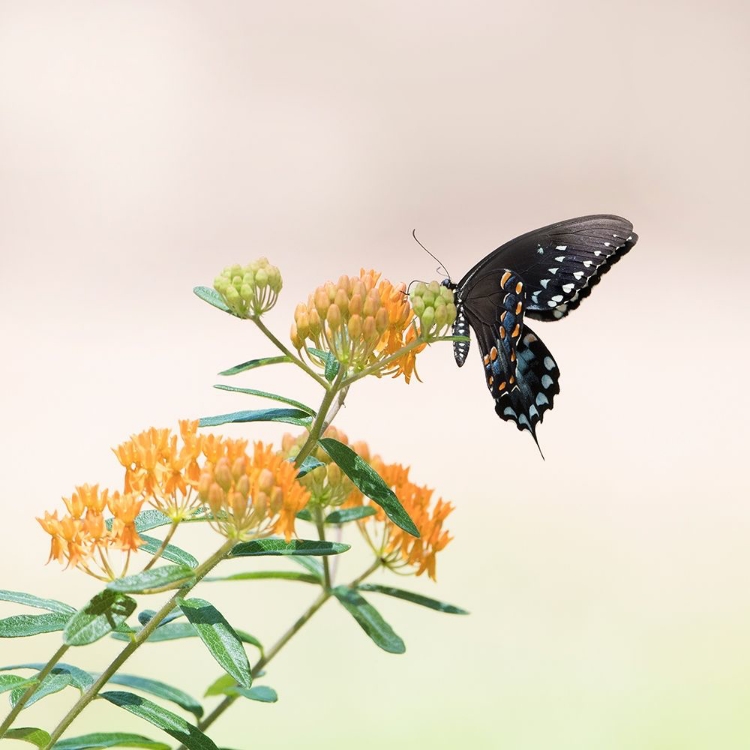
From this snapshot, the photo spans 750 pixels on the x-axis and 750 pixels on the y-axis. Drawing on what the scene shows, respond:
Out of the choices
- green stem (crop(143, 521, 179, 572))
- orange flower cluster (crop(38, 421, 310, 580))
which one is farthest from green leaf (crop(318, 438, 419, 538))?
green stem (crop(143, 521, 179, 572))

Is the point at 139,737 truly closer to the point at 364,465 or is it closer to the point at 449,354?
the point at 364,465

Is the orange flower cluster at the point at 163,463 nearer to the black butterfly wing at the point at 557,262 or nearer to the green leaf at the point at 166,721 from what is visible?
the green leaf at the point at 166,721

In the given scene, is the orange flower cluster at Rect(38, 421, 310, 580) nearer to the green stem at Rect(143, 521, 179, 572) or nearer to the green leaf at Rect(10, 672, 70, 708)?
the green stem at Rect(143, 521, 179, 572)

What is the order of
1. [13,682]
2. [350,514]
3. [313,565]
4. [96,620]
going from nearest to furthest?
1. [96,620]
2. [13,682]
3. [350,514]
4. [313,565]

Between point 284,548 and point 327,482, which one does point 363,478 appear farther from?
point 327,482

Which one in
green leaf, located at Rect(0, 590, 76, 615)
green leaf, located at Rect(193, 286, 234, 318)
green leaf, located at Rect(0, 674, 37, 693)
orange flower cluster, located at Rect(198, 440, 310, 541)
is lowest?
green leaf, located at Rect(0, 674, 37, 693)

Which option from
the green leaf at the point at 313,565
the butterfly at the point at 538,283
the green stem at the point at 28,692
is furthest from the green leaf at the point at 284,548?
the butterfly at the point at 538,283

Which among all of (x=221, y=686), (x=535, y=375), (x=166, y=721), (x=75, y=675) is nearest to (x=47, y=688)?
(x=75, y=675)
